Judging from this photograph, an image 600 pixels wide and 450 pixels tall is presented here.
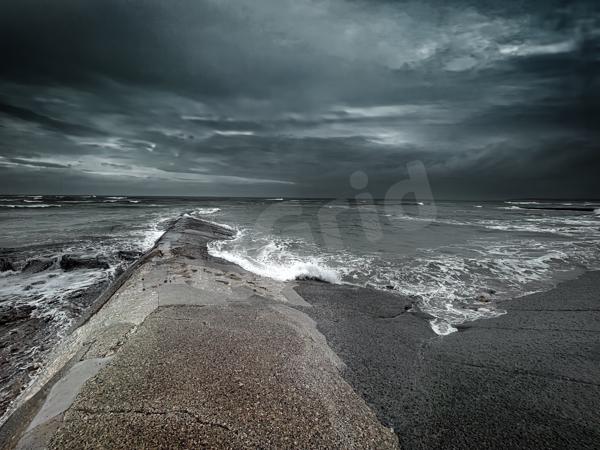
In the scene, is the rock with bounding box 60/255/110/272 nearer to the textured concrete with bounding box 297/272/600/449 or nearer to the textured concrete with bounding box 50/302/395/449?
the textured concrete with bounding box 50/302/395/449

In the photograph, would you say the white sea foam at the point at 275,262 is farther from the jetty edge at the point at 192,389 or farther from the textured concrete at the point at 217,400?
the textured concrete at the point at 217,400

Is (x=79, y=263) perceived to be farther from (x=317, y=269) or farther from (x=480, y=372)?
(x=480, y=372)

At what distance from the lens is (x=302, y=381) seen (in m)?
3.12

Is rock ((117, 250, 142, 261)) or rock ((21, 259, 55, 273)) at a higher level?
rock ((21, 259, 55, 273))

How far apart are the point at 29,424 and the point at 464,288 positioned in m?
9.02

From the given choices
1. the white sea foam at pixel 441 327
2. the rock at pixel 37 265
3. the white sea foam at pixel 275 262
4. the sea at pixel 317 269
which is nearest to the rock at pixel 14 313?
the sea at pixel 317 269

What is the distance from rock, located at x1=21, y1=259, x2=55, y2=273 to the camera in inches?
372

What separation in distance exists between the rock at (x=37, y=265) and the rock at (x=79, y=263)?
0.37 meters

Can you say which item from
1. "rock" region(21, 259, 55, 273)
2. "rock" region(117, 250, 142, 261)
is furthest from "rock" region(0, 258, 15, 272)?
"rock" region(117, 250, 142, 261)

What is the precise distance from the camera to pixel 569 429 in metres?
2.83

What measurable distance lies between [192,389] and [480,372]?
3820 millimetres

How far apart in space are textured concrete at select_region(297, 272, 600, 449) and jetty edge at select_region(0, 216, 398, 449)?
47 centimetres

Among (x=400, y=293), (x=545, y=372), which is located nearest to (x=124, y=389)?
(x=545, y=372)

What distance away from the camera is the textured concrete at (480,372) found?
9.32 feet
